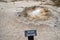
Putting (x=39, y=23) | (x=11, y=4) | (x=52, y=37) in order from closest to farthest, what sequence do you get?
(x=52, y=37), (x=39, y=23), (x=11, y=4)

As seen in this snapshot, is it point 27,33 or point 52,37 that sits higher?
point 27,33

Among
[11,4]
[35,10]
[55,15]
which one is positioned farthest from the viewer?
[11,4]

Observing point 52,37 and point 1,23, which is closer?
point 52,37

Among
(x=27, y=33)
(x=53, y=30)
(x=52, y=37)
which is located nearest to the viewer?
(x=27, y=33)

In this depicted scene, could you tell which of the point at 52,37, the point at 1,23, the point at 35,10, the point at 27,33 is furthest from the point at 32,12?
the point at 27,33

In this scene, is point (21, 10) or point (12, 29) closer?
point (12, 29)

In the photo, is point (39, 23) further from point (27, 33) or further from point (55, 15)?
point (27, 33)

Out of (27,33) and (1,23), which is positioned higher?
(27,33)

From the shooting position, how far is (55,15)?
5.47 m

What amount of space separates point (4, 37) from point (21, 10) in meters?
1.98

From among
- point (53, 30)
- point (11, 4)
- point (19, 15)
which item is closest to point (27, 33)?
point (53, 30)

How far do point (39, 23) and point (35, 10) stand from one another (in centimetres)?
98

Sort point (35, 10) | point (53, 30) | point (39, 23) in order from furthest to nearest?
point (35, 10)
point (39, 23)
point (53, 30)

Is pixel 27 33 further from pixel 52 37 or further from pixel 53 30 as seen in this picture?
pixel 53 30
